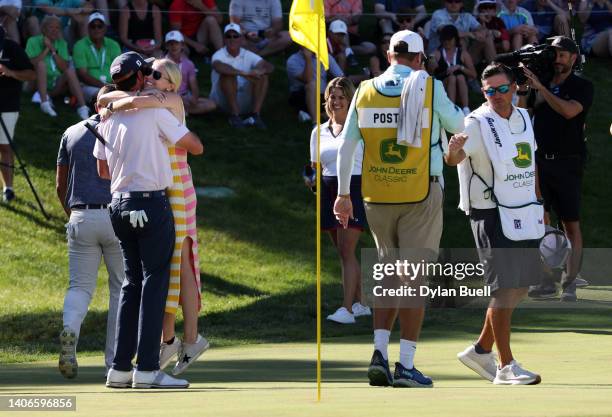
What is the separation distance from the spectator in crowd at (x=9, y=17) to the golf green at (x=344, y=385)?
913cm

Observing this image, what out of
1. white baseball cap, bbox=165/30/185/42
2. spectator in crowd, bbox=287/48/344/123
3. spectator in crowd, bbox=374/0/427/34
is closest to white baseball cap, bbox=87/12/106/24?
white baseball cap, bbox=165/30/185/42

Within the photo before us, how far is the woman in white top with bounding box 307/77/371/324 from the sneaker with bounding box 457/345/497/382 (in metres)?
3.95

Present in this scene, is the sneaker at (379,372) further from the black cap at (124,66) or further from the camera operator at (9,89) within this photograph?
the camera operator at (9,89)

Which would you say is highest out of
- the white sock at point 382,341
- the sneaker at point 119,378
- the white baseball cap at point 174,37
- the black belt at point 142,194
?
the white baseball cap at point 174,37

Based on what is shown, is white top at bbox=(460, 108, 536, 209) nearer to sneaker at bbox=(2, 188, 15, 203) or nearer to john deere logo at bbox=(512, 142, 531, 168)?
john deere logo at bbox=(512, 142, 531, 168)

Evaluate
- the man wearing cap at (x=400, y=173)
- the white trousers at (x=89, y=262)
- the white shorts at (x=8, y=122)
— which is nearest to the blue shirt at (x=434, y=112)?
the man wearing cap at (x=400, y=173)

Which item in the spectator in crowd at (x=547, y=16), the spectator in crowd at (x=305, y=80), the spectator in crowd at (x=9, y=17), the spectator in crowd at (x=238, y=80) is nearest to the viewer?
the spectator in crowd at (x=9, y=17)

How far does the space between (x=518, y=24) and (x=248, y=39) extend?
14.2ft

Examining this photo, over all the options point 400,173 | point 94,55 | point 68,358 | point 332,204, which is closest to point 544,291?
point 332,204

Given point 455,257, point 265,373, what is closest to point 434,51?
point 455,257

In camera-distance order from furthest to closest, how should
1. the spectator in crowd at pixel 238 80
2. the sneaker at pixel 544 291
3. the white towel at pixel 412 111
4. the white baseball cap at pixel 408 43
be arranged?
the spectator in crowd at pixel 238 80 < the sneaker at pixel 544 291 < the white baseball cap at pixel 408 43 < the white towel at pixel 412 111

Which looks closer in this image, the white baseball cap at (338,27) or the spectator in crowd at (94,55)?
the spectator in crowd at (94,55)

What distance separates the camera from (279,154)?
789 inches

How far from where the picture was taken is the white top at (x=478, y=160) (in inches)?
361
